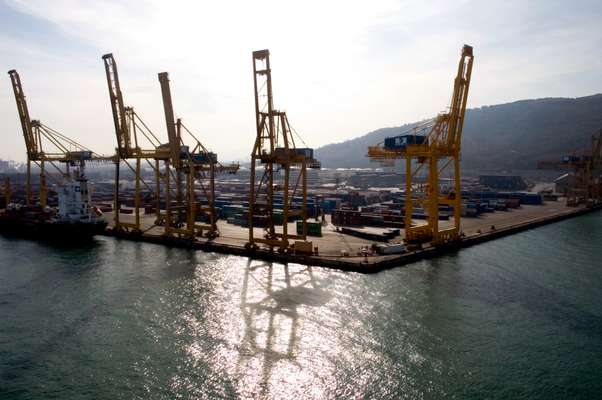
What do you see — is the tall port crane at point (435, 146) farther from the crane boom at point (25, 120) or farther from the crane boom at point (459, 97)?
the crane boom at point (25, 120)

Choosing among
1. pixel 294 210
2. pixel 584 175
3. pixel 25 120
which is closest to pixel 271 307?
pixel 294 210

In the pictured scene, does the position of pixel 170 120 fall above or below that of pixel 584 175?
above

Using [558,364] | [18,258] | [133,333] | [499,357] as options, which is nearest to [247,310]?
[133,333]

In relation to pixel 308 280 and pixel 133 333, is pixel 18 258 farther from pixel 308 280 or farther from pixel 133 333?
pixel 308 280

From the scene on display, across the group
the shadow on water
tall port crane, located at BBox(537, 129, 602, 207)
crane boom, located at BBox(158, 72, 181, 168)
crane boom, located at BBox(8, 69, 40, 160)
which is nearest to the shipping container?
the shadow on water

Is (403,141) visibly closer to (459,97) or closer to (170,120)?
(459,97)

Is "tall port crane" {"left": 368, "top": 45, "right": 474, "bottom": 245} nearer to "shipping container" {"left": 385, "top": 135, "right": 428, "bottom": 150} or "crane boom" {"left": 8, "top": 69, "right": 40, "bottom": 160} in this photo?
"shipping container" {"left": 385, "top": 135, "right": 428, "bottom": 150}
